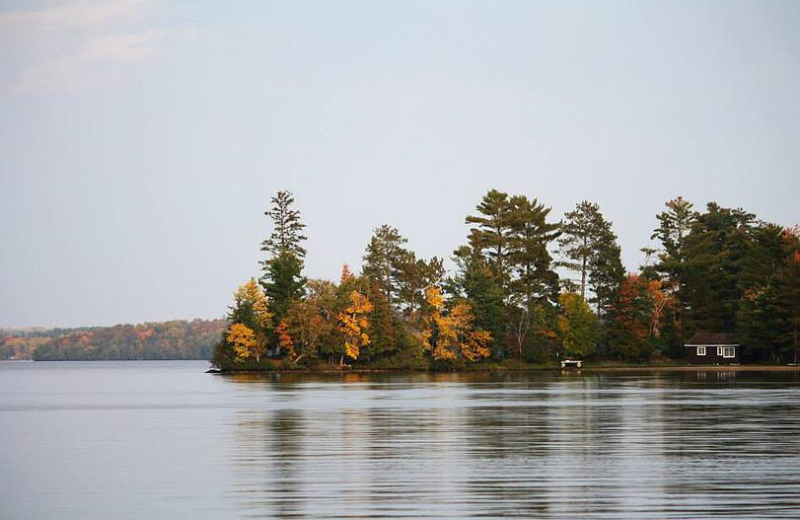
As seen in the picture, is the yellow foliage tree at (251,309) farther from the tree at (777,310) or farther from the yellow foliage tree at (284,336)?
the tree at (777,310)

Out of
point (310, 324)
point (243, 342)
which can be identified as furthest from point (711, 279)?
point (243, 342)

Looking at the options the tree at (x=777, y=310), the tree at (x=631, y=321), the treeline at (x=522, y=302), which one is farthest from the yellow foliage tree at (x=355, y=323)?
the tree at (x=777, y=310)

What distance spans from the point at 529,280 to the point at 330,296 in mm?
21024

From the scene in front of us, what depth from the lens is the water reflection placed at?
16844 millimetres

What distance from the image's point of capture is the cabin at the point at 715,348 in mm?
98812

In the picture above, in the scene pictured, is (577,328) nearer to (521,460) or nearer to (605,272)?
(605,272)

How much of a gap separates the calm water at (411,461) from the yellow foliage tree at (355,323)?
50.4 meters

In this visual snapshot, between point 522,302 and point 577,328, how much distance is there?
6.60 meters

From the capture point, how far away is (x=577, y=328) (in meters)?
98.7

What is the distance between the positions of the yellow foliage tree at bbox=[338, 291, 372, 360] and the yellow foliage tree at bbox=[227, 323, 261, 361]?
329 inches

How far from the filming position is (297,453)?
984 inches

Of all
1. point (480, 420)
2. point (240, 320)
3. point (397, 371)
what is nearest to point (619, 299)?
point (397, 371)

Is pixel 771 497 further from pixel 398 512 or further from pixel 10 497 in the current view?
pixel 10 497

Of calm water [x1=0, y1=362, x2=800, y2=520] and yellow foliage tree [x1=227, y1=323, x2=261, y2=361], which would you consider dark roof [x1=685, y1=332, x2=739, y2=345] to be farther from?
calm water [x1=0, y1=362, x2=800, y2=520]
